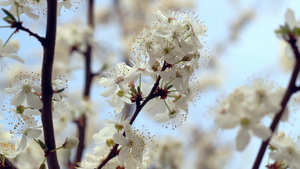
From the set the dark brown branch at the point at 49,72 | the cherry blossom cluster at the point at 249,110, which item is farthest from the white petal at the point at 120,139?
the cherry blossom cluster at the point at 249,110

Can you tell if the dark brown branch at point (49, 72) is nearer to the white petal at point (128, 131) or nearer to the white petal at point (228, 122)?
the white petal at point (128, 131)

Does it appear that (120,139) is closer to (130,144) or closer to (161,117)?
(130,144)

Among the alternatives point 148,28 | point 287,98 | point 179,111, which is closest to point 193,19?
point 148,28

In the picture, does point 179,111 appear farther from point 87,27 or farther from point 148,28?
point 87,27

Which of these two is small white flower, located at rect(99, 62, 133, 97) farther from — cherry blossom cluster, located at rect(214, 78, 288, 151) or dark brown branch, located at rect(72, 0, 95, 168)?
dark brown branch, located at rect(72, 0, 95, 168)

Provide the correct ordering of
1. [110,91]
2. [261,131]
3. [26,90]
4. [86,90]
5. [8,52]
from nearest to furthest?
[261,131], [8,52], [26,90], [110,91], [86,90]

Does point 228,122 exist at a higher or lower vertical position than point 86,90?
lower

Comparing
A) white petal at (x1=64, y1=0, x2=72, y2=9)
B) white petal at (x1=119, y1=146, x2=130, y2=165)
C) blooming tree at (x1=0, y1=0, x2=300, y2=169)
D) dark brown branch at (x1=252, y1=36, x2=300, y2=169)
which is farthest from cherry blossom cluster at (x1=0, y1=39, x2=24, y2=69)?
dark brown branch at (x1=252, y1=36, x2=300, y2=169)

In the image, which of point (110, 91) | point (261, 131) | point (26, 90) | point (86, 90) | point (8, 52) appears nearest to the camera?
point (261, 131)

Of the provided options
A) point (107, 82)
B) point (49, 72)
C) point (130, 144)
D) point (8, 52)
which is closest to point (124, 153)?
point (130, 144)
